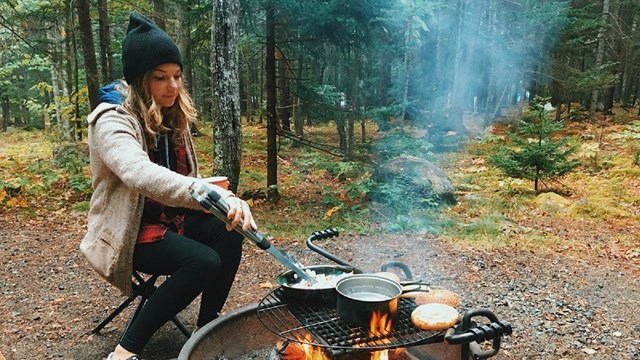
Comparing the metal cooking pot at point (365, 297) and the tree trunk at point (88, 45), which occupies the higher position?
the tree trunk at point (88, 45)

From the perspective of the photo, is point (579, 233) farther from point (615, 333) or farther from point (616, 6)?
point (616, 6)

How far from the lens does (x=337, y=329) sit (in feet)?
6.50

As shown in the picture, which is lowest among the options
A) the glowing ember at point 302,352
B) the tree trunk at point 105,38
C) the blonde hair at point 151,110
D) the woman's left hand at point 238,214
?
the glowing ember at point 302,352

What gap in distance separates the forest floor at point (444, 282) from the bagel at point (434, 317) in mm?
1246

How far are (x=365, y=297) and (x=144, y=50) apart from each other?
1.67m

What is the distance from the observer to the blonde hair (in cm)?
236

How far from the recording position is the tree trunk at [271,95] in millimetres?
6441

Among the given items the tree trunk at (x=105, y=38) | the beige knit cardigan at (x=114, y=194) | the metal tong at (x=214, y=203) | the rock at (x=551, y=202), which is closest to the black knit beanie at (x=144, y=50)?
the beige knit cardigan at (x=114, y=194)

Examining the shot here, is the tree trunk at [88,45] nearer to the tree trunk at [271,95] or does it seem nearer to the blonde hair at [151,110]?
the tree trunk at [271,95]

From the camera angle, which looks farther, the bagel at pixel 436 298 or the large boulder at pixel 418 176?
the large boulder at pixel 418 176

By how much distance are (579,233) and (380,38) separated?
3.94 m

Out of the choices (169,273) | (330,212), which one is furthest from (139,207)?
(330,212)

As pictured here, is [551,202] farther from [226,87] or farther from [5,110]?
[5,110]

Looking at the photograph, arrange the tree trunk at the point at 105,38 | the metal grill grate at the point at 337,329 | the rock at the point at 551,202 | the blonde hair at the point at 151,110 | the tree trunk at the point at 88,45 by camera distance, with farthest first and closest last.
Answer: the tree trunk at the point at 105,38
the tree trunk at the point at 88,45
the rock at the point at 551,202
the blonde hair at the point at 151,110
the metal grill grate at the point at 337,329
